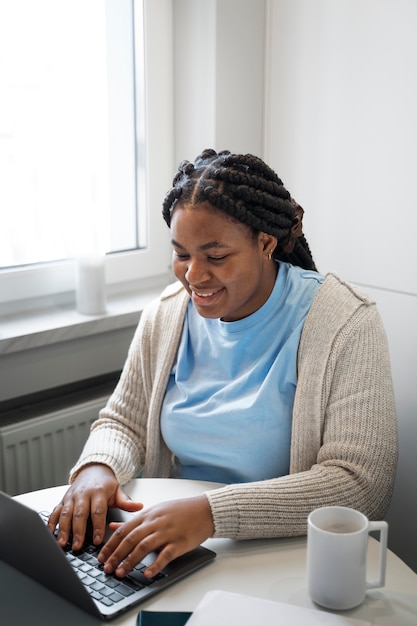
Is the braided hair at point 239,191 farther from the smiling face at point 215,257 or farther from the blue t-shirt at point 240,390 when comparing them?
the blue t-shirt at point 240,390

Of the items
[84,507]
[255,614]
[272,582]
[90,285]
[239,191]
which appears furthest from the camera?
[90,285]

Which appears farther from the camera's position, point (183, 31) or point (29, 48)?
point (183, 31)

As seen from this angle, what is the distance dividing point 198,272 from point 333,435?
0.37 m

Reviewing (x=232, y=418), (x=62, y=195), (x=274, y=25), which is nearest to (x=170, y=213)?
(x=232, y=418)

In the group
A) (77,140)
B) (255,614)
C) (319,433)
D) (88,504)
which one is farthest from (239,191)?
(77,140)

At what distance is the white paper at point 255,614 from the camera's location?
36.2 inches

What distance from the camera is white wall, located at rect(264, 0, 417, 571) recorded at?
5.85 ft

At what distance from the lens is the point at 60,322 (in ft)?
6.32

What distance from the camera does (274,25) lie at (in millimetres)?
2057

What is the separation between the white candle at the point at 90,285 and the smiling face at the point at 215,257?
63 cm

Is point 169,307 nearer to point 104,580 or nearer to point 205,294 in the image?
point 205,294

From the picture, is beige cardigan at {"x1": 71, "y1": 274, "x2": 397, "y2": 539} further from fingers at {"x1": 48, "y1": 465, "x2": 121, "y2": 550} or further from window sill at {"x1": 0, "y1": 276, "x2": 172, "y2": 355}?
window sill at {"x1": 0, "y1": 276, "x2": 172, "y2": 355}

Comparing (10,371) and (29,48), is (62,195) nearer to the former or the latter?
(29,48)

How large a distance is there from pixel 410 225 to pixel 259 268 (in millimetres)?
570
